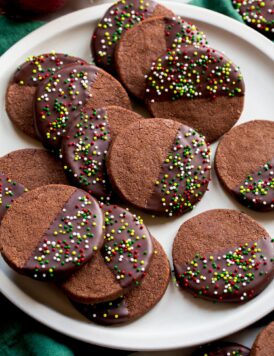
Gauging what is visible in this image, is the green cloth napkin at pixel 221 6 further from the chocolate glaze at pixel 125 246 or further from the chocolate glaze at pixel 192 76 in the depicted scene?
the chocolate glaze at pixel 125 246

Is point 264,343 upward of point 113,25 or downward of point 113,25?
downward

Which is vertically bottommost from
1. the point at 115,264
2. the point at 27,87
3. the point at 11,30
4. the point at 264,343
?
the point at 264,343

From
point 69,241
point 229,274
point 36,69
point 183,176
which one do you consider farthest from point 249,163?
point 36,69

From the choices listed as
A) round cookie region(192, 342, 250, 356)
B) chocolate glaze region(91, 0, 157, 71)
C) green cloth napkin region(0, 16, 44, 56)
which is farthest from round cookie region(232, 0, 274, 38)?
round cookie region(192, 342, 250, 356)

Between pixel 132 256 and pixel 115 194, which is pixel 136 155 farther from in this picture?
pixel 132 256

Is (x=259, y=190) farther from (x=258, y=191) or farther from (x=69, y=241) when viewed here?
(x=69, y=241)

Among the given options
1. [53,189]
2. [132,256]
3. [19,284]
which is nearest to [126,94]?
[53,189]
